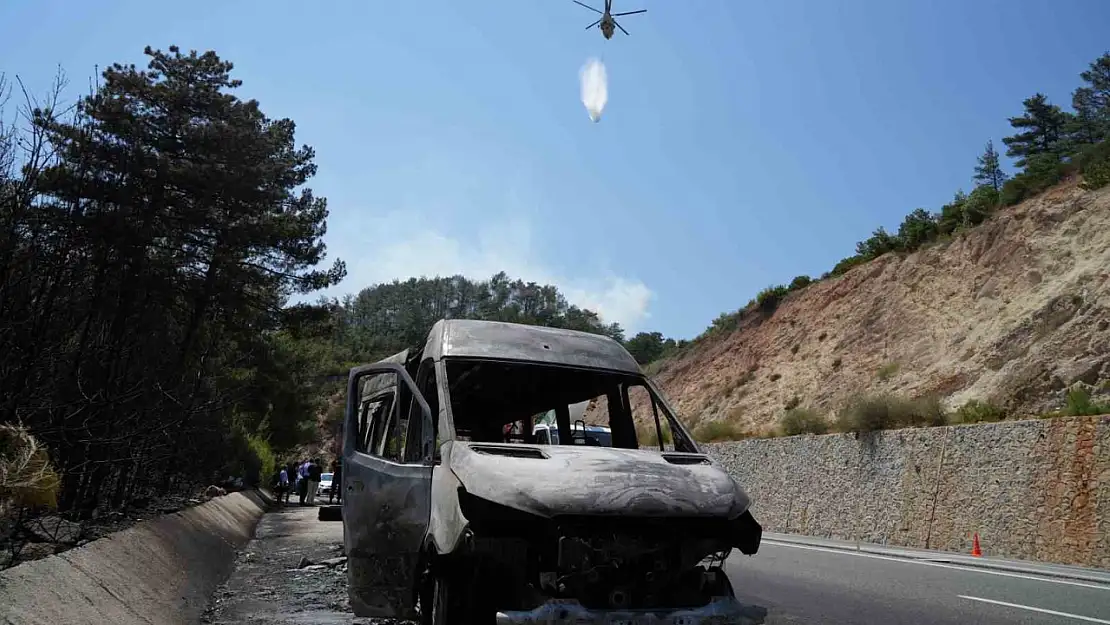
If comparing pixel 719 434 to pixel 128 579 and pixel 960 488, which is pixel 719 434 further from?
pixel 128 579

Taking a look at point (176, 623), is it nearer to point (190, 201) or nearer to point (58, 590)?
point (58, 590)

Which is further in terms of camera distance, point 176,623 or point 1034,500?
point 1034,500

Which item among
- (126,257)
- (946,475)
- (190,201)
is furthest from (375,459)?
(190,201)

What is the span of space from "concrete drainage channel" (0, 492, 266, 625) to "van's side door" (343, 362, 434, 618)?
1.74m

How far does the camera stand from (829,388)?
3678cm

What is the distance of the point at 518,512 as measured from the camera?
5.05 metres

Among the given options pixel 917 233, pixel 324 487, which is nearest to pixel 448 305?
pixel 324 487

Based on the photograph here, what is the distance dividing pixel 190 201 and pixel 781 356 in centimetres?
2897

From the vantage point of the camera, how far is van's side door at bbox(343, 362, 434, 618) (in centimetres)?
623

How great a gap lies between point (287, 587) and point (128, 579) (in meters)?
4.06

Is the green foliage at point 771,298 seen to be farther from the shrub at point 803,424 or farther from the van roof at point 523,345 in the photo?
the van roof at point 523,345

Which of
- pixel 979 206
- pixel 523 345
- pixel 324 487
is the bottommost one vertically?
pixel 523 345

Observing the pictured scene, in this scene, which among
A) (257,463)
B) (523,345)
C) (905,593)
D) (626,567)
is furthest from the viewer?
(257,463)

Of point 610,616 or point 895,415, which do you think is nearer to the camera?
point 610,616
